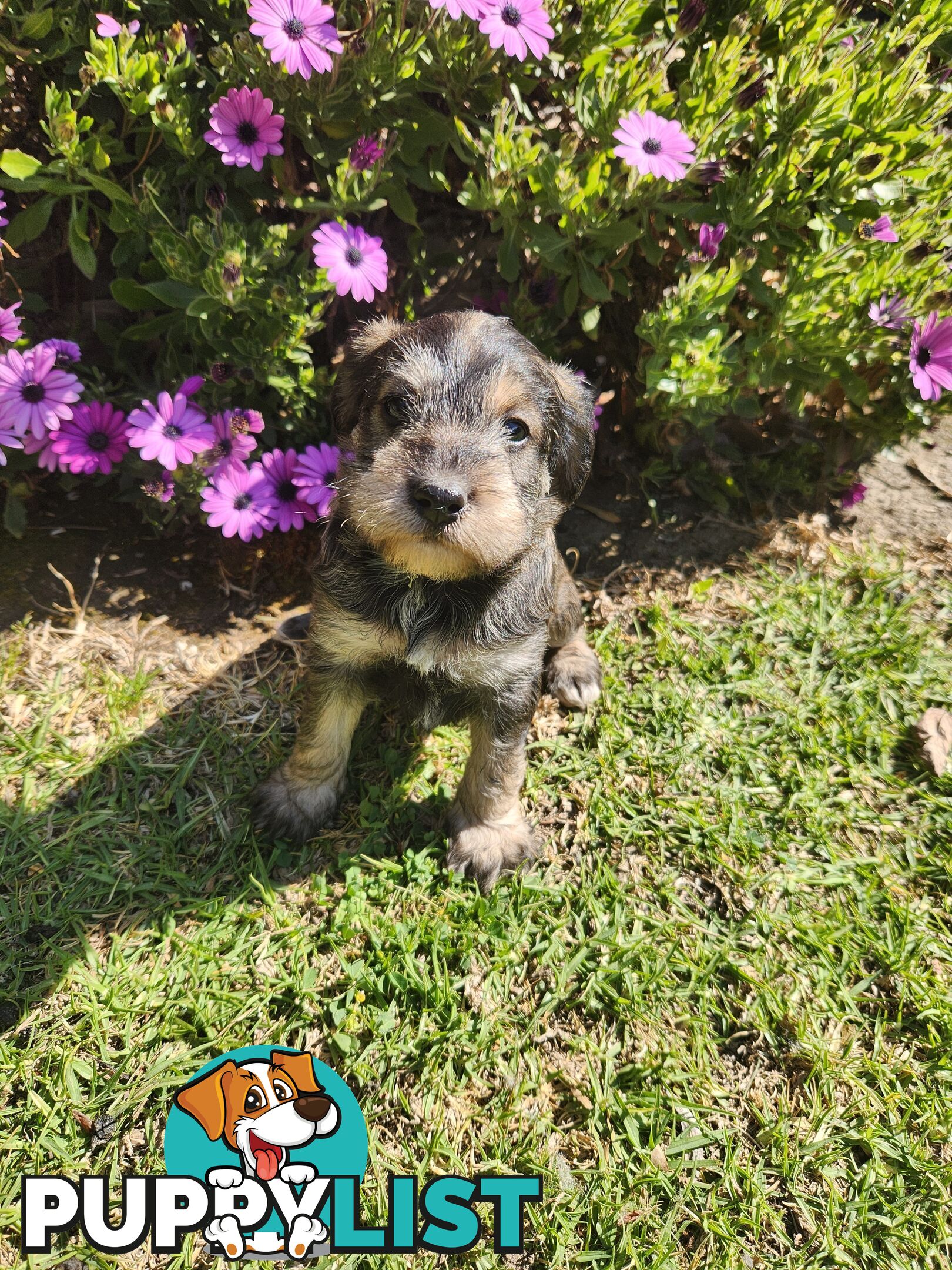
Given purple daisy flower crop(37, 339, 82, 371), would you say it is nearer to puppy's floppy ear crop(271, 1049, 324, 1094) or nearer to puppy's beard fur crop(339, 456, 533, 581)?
puppy's beard fur crop(339, 456, 533, 581)

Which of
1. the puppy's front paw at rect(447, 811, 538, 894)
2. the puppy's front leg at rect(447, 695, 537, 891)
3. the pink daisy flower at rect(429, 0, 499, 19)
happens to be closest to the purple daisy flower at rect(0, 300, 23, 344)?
the pink daisy flower at rect(429, 0, 499, 19)

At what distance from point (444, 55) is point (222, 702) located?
2955mm

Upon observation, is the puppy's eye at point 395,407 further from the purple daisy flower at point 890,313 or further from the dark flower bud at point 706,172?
the purple daisy flower at point 890,313

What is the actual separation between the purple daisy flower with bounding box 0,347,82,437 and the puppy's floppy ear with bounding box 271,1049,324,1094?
2750 mm

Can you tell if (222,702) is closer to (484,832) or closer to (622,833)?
(484,832)

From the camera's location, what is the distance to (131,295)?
3.60 m

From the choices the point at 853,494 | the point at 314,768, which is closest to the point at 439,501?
the point at 314,768

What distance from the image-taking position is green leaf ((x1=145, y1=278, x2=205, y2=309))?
3.41 metres

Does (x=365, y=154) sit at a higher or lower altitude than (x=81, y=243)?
higher

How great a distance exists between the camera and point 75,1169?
8.55 ft

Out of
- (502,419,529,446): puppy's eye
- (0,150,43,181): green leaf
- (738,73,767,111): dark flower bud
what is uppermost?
(738,73,767,111): dark flower bud

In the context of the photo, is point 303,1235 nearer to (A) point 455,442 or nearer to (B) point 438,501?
(B) point 438,501

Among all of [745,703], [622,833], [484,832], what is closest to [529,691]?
[484,832]

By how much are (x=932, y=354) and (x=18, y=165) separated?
4.12 m
